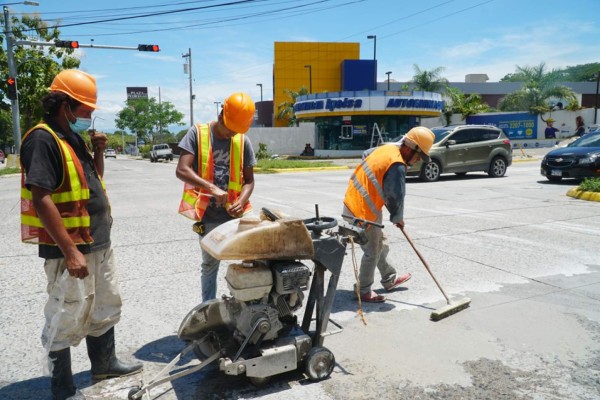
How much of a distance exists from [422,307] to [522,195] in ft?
29.1

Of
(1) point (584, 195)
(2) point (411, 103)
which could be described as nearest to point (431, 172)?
(1) point (584, 195)

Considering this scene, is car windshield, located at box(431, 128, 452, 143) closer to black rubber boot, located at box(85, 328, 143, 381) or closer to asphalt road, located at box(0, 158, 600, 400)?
asphalt road, located at box(0, 158, 600, 400)

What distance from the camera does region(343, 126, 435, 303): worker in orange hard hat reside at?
4.29 m

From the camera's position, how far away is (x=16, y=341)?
3.74m

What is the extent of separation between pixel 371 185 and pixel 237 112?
1.56 metres

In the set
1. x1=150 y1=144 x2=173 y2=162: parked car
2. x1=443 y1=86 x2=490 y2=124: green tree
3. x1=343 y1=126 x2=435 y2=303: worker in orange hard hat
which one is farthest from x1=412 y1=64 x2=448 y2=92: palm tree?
x1=343 y1=126 x2=435 y2=303: worker in orange hard hat

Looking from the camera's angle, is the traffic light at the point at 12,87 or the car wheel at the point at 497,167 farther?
the traffic light at the point at 12,87

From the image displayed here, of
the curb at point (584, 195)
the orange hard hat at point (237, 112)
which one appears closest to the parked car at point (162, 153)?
the curb at point (584, 195)

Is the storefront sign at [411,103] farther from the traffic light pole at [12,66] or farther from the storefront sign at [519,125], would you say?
the traffic light pole at [12,66]

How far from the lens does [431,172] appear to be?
15875mm

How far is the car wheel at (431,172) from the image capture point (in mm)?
15789

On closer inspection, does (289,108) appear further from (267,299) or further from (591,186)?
(267,299)

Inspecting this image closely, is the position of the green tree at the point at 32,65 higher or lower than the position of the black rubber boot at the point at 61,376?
higher

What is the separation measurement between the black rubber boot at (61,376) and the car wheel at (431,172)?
14.1 m
